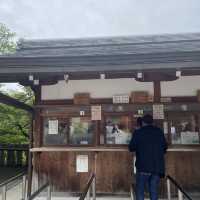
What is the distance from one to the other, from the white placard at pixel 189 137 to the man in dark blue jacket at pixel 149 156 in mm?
1582

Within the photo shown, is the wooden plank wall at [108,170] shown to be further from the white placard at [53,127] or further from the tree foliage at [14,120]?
the tree foliage at [14,120]

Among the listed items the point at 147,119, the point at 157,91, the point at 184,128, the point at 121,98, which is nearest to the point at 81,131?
the point at 121,98

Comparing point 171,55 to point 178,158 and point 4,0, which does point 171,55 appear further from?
point 4,0

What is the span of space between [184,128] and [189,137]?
0.70 feet

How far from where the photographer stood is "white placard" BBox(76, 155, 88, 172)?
5.41 meters

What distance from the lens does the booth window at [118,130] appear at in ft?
17.7

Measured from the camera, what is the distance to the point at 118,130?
543 cm

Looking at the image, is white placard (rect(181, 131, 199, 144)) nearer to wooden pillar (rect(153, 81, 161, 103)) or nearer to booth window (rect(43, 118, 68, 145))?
wooden pillar (rect(153, 81, 161, 103))

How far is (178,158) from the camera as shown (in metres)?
5.24

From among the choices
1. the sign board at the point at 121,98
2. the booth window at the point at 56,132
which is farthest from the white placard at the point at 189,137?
the booth window at the point at 56,132

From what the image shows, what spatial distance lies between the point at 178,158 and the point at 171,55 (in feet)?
7.50

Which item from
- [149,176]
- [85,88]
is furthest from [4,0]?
[149,176]

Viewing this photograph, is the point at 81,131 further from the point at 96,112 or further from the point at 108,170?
the point at 108,170

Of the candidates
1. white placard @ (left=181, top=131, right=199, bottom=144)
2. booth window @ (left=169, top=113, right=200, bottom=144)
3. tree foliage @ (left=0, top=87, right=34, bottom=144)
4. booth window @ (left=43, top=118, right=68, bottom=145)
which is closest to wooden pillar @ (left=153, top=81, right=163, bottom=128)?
booth window @ (left=169, top=113, right=200, bottom=144)
